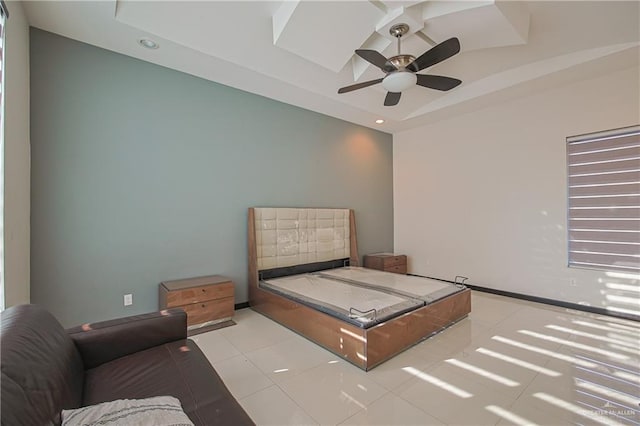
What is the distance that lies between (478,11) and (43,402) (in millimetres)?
3788

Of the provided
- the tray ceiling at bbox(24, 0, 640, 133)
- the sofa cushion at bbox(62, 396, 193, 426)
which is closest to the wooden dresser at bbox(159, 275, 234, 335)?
the sofa cushion at bbox(62, 396, 193, 426)

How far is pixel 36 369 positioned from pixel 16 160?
1.99 m

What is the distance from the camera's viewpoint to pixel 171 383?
1.48 m

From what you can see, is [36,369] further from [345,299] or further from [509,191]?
[509,191]

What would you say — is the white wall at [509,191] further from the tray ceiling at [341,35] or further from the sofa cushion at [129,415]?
the sofa cushion at [129,415]

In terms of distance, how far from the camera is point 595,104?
3584mm

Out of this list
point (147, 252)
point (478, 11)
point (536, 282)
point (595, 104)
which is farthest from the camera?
point (536, 282)

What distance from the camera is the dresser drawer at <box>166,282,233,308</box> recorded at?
2.96 metres

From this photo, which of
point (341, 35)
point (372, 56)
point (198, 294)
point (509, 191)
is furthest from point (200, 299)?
point (509, 191)

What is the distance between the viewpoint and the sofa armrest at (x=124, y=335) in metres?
1.67

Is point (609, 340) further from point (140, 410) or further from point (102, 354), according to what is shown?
point (102, 354)

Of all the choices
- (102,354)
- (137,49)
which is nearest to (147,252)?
(102,354)

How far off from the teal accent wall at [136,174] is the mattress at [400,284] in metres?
1.43

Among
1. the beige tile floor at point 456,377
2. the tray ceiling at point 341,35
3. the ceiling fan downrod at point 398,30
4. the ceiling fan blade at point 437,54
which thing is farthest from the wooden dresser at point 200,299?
the ceiling fan downrod at point 398,30
